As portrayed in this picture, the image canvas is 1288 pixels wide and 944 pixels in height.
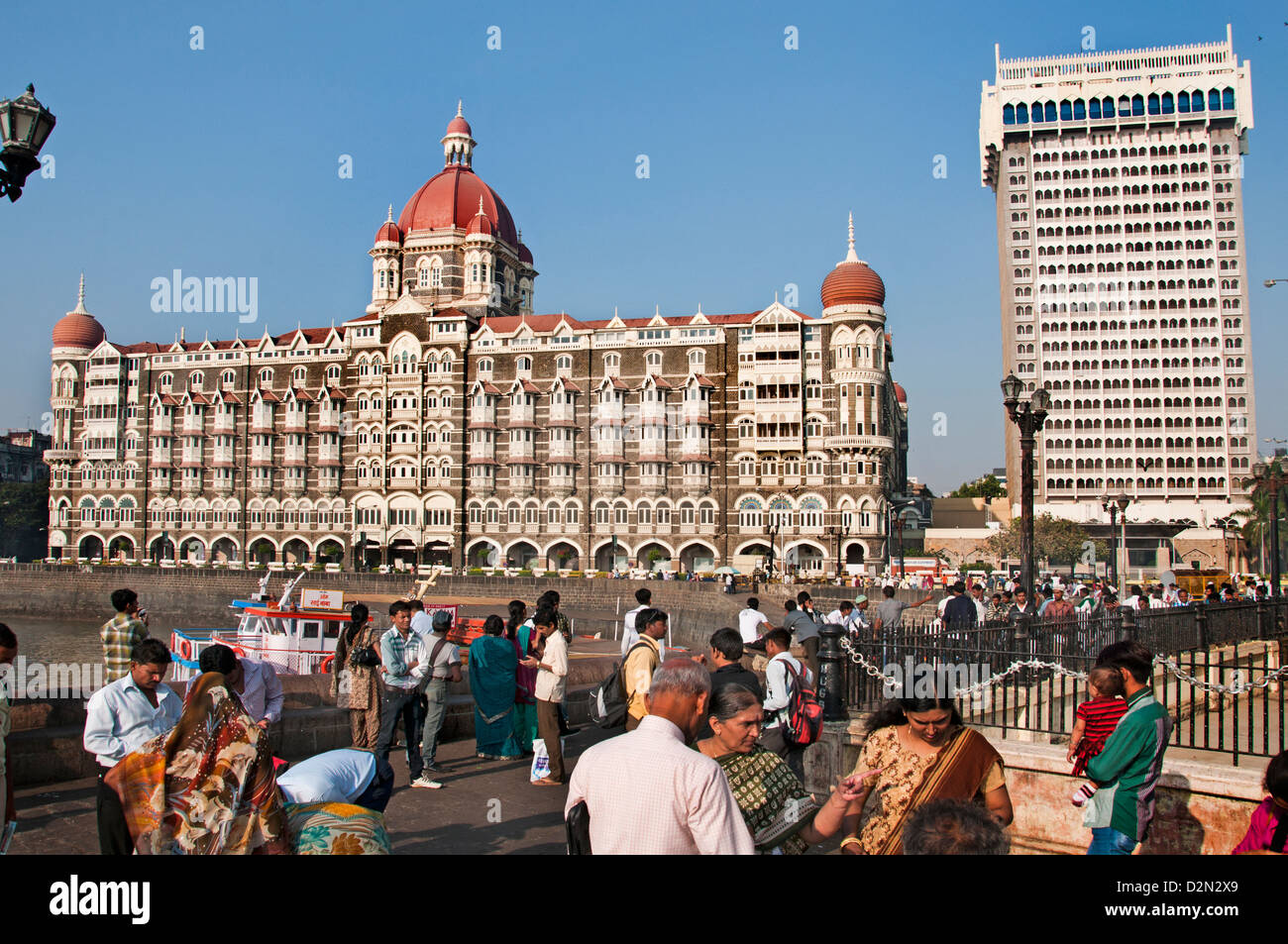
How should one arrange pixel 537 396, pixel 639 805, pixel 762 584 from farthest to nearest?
pixel 537 396 → pixel 762 584 → pixel 639 805

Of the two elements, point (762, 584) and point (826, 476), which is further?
point (826, 476)

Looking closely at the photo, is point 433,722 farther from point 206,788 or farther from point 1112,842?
point 1112,842

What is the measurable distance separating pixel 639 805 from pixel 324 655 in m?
24.2

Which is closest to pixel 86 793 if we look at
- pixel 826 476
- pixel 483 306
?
pixel 826 476

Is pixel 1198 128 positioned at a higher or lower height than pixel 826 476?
higher

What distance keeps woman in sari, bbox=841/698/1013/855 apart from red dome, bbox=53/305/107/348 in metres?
78.7

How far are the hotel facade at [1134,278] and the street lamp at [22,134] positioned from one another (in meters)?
83.2

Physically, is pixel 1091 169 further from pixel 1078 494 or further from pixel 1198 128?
pixel 1078 494

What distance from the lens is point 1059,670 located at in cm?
791

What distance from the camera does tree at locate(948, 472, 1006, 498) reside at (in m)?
103

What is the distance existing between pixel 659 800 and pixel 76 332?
79.3 meters

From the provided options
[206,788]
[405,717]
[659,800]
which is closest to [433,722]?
[405,717]

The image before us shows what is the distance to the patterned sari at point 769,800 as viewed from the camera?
3.84m
